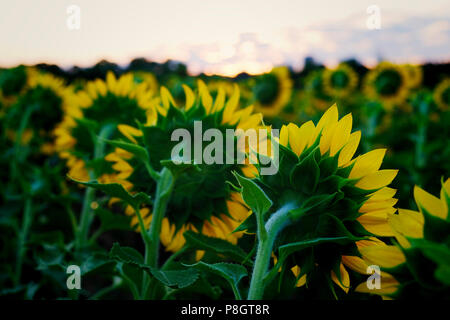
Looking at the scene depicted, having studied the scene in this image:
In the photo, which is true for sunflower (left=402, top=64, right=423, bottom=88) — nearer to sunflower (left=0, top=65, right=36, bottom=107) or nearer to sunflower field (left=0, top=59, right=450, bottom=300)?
sunflower field (left=0, top=59, right=450, bottom=300)

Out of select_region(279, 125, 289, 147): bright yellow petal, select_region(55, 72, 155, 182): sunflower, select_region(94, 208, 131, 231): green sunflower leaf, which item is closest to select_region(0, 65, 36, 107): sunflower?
select_region(55, 72, 155, 182): sunflower

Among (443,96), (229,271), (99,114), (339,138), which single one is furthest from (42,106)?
(443,96)

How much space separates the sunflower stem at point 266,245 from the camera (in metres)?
0.75

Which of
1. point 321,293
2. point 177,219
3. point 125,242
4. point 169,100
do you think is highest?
point 169,100

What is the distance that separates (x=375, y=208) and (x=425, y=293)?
19cm

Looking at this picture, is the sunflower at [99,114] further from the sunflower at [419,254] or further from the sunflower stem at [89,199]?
the sunflower at [419,254]

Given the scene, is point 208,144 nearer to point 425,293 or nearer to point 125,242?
point 425,293

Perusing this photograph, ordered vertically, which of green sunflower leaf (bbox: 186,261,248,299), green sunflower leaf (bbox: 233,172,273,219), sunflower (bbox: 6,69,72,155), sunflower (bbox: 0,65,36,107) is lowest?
green sunflower leaf (bbox: 186,261,248,299)

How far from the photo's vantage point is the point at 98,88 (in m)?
1.65

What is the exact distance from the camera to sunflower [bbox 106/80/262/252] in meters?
1.03

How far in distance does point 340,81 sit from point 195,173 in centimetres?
420

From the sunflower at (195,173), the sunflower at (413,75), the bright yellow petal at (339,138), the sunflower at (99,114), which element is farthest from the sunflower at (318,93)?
the bright yellow petal at (339,138)

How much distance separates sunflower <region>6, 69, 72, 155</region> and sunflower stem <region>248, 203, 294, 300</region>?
6.33 feet
